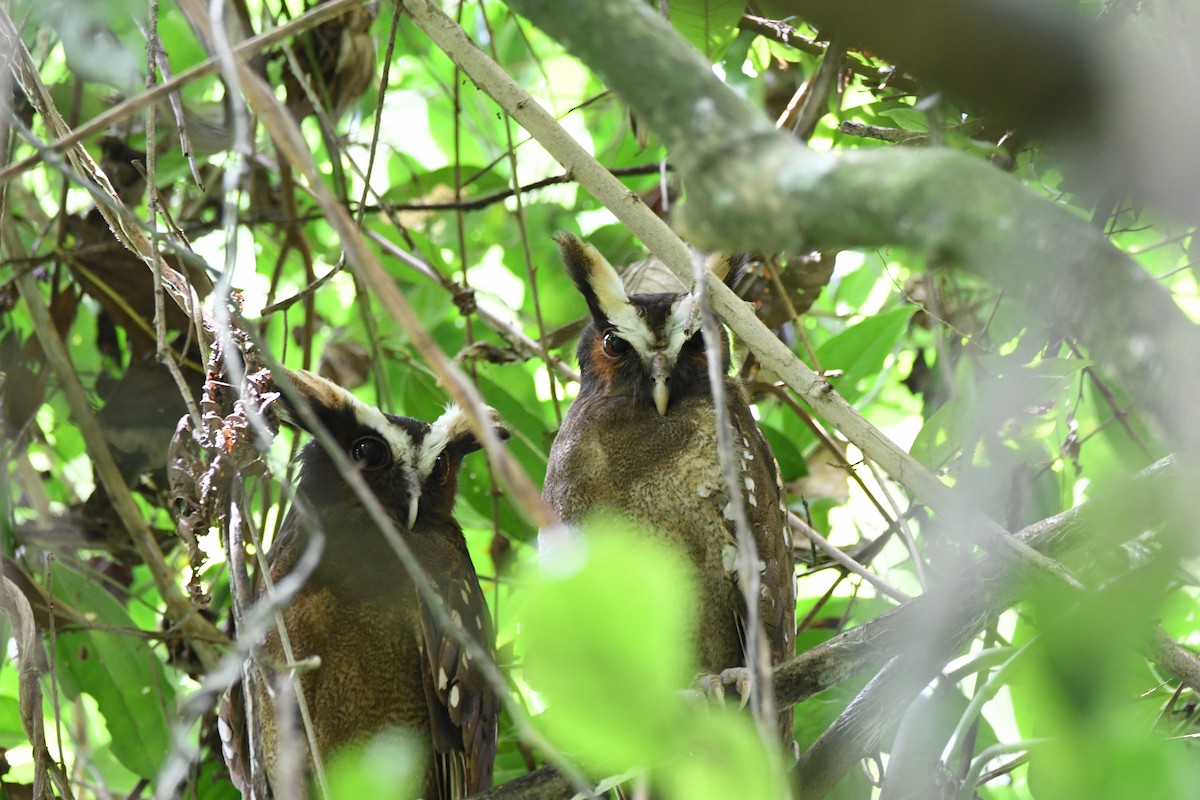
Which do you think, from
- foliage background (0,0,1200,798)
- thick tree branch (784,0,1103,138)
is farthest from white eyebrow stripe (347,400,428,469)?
thick tree branch (784,0,1103,138)

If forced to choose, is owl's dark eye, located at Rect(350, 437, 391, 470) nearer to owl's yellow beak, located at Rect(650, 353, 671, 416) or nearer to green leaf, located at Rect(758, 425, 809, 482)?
owl's yellow beak, located at Rect(650, 353, 671, 416)

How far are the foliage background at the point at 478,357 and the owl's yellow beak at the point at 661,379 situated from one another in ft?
1.00

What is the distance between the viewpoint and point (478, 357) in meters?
3.15

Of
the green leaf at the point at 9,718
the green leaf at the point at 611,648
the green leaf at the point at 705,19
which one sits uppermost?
the green leaf at the point at 705,19

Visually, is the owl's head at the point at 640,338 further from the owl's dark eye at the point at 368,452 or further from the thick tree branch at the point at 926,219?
the thick tree branch at the point at 926,219

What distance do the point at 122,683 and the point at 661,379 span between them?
1.51 meters

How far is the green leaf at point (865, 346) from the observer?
9.70 ft

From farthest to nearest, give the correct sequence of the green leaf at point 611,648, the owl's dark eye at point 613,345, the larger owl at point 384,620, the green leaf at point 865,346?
the green leaf at point 865,346 → the owl's dark eye at point 613,345 → the larger owl at point 384,620 → the green leaf at point 611,648

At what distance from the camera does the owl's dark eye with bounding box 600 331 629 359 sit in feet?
9.15

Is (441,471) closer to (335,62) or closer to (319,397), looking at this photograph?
(319,397)

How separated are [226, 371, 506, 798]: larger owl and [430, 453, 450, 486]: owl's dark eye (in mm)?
51

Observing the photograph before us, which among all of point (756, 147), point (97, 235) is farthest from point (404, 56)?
point (756, 147)

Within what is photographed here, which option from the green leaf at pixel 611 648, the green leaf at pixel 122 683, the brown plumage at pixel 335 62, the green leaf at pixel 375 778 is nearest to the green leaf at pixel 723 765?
the green leaf at pixel 611 648

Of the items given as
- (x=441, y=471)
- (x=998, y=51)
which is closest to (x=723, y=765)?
(x=998, y=51)
